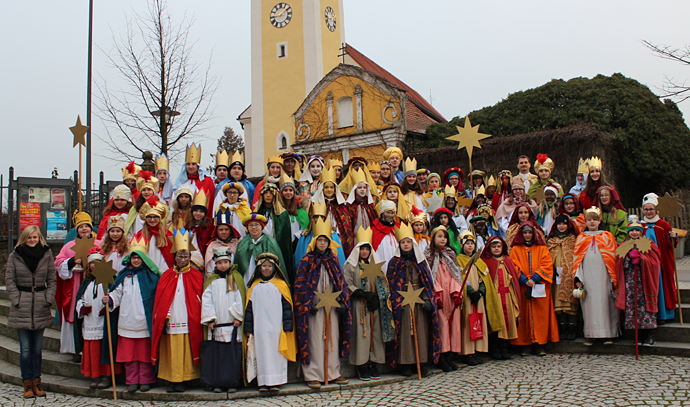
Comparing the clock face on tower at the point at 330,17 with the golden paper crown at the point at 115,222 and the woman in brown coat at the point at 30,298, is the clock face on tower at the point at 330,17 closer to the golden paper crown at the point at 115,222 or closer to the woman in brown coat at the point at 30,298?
the golden paper crown at the point at 115,222

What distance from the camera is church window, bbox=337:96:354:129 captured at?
912 inches

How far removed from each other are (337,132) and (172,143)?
10.9 m

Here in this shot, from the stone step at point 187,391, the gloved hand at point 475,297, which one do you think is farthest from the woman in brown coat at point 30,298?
the gloved hand at point 475,297

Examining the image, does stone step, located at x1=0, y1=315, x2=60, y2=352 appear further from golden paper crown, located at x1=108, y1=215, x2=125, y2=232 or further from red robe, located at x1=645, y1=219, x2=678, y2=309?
red robe, located at x1=645, y1=219, x2=678, y2=309

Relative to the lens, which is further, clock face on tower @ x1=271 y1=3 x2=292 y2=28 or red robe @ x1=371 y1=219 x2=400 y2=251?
clock face on tower @ x1=271 y1=3 x2=292 y2=28

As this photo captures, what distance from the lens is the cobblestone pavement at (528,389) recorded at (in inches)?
205

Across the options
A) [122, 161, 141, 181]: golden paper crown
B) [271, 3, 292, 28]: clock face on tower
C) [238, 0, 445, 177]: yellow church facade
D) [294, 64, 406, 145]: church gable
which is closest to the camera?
[122, 161, 141, 181]: golden paper crown

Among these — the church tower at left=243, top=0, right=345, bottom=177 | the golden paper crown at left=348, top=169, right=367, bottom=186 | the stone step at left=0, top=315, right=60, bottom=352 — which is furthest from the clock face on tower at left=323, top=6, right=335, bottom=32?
the stone step at left=0, top=315, right=60, bottom=352

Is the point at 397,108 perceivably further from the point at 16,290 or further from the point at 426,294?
the point at 16,290

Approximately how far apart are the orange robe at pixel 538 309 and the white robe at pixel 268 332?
3.23 m

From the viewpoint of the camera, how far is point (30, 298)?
6.04 metres

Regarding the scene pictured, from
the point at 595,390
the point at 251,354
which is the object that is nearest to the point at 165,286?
the point at 251,354

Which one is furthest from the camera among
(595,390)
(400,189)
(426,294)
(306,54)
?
(306,54)

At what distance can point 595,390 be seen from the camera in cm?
542
